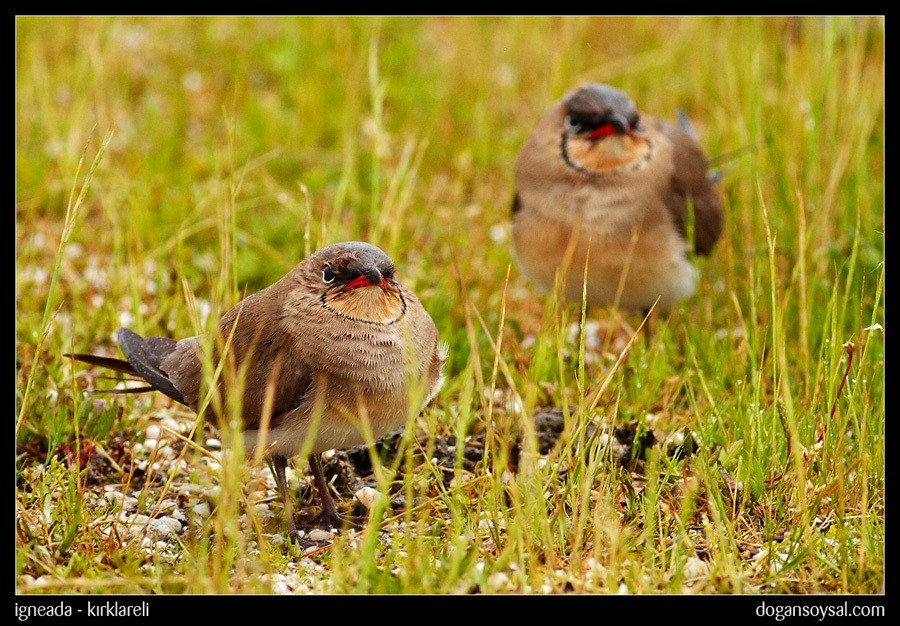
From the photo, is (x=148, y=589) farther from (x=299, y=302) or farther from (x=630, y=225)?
(x=630, y=225)

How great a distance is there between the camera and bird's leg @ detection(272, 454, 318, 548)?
3557 millimetres

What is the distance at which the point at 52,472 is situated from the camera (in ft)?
11.7

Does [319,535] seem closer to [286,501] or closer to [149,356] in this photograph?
[286,501]

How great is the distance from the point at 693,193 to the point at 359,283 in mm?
2295

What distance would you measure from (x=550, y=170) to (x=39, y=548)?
2813 mm

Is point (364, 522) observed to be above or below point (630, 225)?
below

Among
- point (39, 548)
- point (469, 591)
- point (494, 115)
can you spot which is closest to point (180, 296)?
point (39, 548)

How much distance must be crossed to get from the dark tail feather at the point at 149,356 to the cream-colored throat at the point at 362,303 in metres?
0.68

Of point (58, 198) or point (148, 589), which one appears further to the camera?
point (58, 198)

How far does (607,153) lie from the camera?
16.3ft

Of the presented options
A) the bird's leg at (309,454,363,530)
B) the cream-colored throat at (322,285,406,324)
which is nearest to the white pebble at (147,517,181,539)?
the bird's leg at (309,454,363,530)

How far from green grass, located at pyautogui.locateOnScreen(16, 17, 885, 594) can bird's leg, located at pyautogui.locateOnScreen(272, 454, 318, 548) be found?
0.09m

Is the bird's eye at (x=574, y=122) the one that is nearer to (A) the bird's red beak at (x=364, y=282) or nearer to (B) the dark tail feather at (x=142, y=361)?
(A) the bird's red beak at (x=364, y=282)

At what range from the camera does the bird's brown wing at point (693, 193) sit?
16.8 feet
